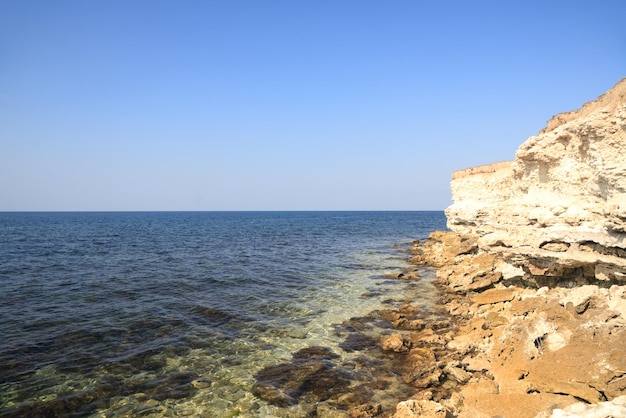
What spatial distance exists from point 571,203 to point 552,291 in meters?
3.81

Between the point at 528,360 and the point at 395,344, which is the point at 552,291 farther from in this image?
the point at 395,344

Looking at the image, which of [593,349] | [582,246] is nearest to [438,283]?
[582,246]

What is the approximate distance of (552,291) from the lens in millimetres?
14156

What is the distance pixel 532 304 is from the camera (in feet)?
44.5

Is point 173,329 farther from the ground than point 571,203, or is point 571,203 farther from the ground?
point 571,203

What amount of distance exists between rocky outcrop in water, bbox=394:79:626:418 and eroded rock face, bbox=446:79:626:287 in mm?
48

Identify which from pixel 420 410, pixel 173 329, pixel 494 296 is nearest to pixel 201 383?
pixel 173 329

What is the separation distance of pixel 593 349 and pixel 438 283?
1538 cm

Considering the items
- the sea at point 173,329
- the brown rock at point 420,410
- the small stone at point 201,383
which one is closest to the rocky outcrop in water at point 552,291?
the brown rock at point 420,410

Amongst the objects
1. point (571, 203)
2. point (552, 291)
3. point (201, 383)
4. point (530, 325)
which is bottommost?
point (201, 383)

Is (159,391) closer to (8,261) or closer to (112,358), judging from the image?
(112,358)

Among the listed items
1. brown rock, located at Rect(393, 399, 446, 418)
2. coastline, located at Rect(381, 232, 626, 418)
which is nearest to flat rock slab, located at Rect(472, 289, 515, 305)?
coastline, located at Rect(381, 232, 626, 418)

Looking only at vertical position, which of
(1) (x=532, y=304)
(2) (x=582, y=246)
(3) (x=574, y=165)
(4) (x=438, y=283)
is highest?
(3) (x=574, y=165)

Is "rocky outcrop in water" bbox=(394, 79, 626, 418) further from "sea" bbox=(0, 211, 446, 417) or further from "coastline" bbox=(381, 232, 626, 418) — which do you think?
"sea" bbox=(0, 211, 446, 417)
